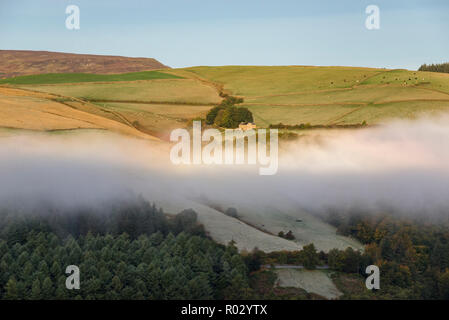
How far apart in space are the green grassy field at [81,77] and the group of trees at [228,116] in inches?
1624

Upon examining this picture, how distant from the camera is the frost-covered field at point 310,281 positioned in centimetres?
4575

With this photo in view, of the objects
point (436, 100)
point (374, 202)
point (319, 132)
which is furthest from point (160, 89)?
point (374, 202)

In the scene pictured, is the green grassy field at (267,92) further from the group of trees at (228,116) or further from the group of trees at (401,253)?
the group of trees at (401,253)

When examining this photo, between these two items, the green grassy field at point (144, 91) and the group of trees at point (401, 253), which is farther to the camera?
the green grassy field at point (144, 91)

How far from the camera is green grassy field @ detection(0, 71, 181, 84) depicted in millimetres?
126125

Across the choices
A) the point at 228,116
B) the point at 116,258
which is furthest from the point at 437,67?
the point at 116,258

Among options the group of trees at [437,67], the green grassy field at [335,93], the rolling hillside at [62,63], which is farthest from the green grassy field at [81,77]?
the group of trees at [437,67]

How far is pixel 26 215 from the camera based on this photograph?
4941 centimetres

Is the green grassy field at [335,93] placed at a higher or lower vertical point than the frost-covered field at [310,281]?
higher

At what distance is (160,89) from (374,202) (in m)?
66.7

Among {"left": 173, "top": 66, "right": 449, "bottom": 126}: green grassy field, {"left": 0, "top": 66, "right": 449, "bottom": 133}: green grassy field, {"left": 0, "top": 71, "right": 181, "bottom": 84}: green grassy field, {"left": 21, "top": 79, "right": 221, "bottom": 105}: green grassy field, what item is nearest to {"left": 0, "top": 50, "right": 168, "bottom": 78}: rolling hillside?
{"left": 0, "top": 71, "right": 181, "bottom": 84}: green grassy field

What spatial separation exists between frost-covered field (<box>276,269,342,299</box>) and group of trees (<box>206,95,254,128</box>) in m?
46.1

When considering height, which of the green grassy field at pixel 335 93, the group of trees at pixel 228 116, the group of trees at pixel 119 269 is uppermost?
the green grassy field at pixel 335 93

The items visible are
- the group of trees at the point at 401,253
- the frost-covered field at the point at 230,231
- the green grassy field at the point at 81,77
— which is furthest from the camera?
the green grassy field at the point at 81,77
